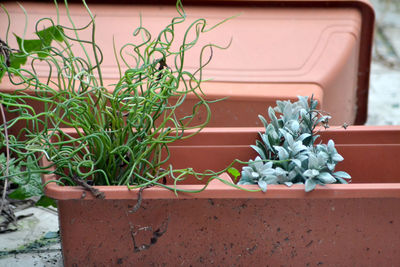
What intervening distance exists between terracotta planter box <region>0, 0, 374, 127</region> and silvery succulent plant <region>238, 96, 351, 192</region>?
12.5 inches

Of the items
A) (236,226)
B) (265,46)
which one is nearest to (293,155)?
(236,226)

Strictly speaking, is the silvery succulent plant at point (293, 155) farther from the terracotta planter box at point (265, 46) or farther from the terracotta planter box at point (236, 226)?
the terracotta planter box at point (265, 46)

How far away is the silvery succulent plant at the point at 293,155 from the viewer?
3.46ft

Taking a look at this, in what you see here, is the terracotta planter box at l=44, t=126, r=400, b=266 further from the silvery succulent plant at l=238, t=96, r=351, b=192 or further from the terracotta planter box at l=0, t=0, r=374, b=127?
the terracotta planter box at l=0, t=0, r=374, b=127

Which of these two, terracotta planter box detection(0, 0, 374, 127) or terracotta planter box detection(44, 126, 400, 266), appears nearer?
terracotta planter box detection(44, 126, 400, 266)

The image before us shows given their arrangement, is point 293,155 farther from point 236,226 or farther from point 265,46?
point 265,46

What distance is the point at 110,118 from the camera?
45.9 inches

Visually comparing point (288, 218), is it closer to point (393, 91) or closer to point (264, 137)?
point (264, 137)

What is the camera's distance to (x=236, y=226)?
109cm

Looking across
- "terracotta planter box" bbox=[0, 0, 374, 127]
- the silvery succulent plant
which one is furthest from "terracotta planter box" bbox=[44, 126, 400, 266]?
"terracotta planter box" bbox=[0, 0, 374, 127]

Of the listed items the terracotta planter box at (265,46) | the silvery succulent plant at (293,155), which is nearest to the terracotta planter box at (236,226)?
the silvery succulent plant at (293,155)

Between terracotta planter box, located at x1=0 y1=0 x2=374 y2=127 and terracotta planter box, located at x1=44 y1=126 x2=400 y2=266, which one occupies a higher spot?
terracotta planter box, located at x1=0 y1=0 x2=374 y2=127

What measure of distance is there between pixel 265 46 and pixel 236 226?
83cm

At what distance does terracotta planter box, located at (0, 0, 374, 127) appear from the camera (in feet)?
5.23
